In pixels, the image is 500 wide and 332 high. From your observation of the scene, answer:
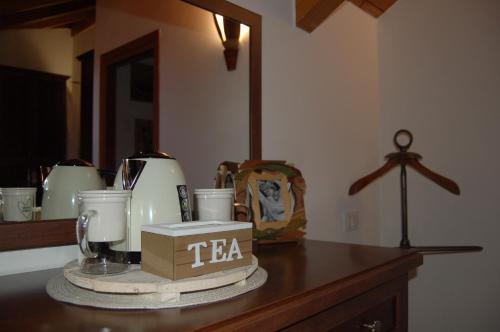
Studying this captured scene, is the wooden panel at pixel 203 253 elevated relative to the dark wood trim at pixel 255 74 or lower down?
lower down

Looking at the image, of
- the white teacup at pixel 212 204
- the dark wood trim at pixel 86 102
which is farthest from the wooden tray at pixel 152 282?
the dark wood trim at pixel 86 102

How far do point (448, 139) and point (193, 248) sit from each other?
1.67 meters

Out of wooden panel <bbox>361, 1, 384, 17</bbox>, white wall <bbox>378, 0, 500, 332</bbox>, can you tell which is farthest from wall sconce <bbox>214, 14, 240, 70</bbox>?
white wall <bbox>378, 0, 500, 332</bbox>

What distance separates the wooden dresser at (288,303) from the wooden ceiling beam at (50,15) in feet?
1.92

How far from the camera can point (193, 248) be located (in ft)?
2.01

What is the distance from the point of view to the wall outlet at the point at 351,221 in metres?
1.81

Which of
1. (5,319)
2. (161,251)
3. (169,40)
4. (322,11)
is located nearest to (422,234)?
(322,11)

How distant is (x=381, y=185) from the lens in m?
2.06

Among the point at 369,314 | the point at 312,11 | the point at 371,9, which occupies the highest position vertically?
the point at 371,9

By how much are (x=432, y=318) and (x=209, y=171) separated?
145 centimetres

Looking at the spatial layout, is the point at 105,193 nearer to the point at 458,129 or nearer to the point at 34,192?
the point at 34,192

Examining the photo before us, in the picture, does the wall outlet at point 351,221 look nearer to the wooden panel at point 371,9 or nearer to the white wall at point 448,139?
the white wall at point 448,139

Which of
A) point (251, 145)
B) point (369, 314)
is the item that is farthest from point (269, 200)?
point (369, 314)

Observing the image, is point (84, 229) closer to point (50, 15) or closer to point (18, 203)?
point (18, 203)
